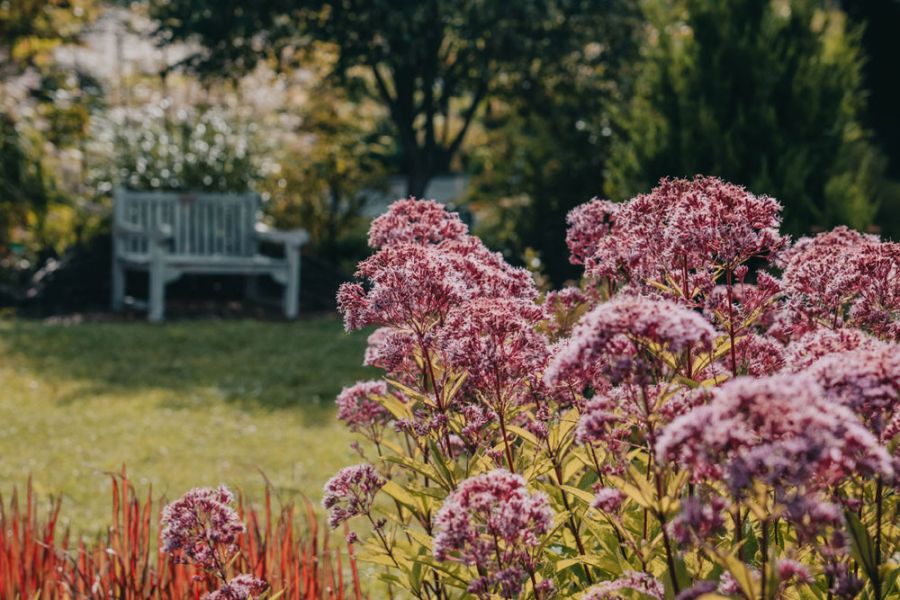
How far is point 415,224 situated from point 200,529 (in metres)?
0.91

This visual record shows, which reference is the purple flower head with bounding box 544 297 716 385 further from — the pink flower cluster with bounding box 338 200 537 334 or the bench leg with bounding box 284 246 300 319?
the bench leg with bounding box 284 246 300 319

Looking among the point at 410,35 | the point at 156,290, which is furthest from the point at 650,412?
the point at 410,35

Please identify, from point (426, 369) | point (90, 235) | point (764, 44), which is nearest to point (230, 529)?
Answer: point (426, 369)

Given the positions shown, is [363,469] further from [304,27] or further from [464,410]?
[304,27]

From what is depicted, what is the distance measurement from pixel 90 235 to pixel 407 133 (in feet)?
13.9

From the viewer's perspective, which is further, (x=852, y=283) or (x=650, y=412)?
(x=852, y=283)

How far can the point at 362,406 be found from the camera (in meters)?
2.76

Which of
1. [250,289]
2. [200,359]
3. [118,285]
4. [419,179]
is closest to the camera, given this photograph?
[200,359]

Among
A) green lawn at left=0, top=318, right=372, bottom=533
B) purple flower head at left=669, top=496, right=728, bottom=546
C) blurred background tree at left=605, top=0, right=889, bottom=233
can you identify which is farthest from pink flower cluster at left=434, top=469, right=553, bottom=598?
blurred background tree at left=605, top=0, right=889, bottom=233

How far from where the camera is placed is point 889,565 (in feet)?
5.32

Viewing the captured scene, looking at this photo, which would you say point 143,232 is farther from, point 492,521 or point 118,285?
point 492,521

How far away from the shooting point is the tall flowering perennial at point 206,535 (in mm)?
2117

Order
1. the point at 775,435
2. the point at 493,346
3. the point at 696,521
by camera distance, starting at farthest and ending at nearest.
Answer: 1. the point at 493,346
2. the point at 696,521
3. the point at 775,435

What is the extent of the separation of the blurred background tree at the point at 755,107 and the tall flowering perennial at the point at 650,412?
14.6ft
